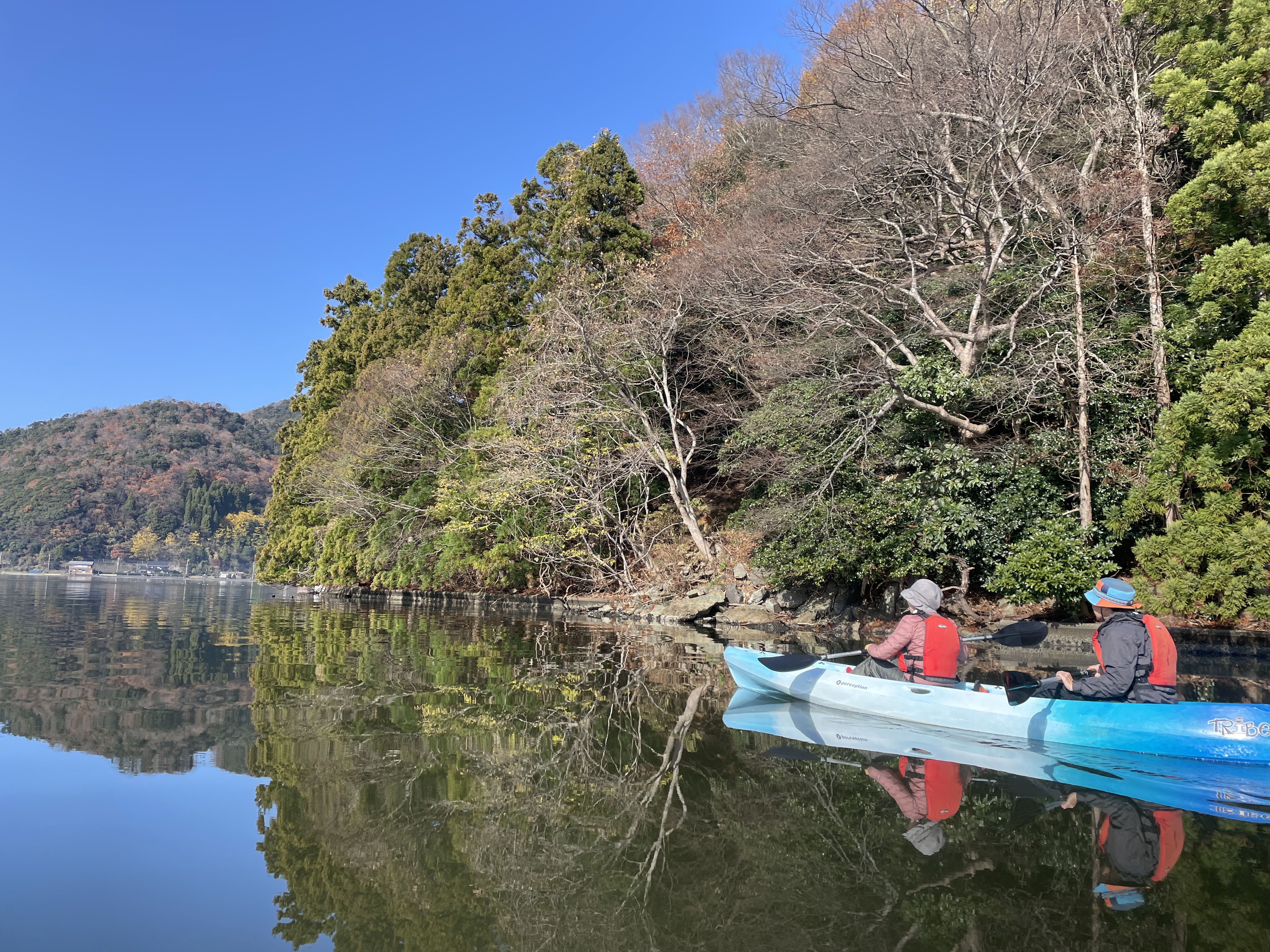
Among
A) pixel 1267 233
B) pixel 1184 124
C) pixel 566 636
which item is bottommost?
pixel 566 636

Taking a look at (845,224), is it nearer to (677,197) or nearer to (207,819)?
(677,197)

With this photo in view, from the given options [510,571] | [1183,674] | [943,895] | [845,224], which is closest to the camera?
[943,895]

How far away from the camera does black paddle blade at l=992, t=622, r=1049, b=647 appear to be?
8328mm

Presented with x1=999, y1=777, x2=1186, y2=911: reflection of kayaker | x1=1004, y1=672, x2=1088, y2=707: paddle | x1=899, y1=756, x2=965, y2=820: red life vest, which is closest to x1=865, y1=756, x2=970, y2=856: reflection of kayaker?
x1=899, y1=756, x2=965, y2=820: red life vest

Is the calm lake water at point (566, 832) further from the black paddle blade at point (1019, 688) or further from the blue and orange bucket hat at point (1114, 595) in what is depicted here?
the blue and orange bucket hat at point (1114, 595)

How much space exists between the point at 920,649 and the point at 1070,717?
1.32 metres

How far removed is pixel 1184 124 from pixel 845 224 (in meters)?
5.86

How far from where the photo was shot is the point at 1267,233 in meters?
10.8

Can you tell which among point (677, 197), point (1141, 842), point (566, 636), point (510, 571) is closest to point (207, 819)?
point (1141, 842)

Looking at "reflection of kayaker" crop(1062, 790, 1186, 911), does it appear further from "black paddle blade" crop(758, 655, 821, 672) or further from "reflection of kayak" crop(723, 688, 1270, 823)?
"black paddle blade" crop(758, 655, 821, 672)

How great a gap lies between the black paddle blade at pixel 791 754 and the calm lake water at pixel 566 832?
1.3 inches

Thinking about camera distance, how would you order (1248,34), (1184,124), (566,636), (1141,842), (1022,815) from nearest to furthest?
(1141,842) < (1022,815) < (1248,34) < (1184,124) < (566,636)

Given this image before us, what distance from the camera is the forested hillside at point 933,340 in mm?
11000

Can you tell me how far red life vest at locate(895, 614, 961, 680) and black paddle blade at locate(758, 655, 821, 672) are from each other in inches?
41.3
